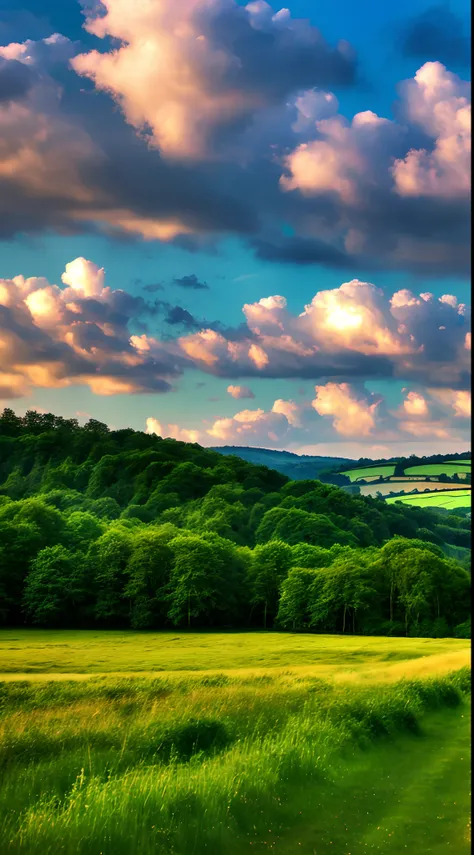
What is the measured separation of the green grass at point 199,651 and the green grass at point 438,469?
65.9 m

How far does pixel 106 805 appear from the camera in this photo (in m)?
15.0

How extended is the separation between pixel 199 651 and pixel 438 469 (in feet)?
286

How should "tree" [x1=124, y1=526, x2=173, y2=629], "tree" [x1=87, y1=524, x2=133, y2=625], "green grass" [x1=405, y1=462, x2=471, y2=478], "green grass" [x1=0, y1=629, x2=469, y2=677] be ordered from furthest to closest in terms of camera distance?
"green grass" [x1=405, y1=462, x2=471, y2=478] < "tree" [x1=124, y1=526, x2=173, y2=629] < "tree" [x1=87, y1=524, x2=133, y2=625] < "green grass" [x1=0, y1=629, x2=469, y2=677]

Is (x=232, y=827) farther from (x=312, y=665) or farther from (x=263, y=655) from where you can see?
(x=263, y=655)

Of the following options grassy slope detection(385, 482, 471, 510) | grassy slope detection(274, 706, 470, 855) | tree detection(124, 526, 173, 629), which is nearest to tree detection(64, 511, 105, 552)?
tree detection(124, 526, 173, 629)

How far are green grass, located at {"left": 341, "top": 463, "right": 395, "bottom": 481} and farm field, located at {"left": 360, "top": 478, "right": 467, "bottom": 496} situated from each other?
354 centimetres

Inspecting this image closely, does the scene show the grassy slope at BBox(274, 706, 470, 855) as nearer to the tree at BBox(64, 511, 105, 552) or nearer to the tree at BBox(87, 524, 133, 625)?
the tree at BBox(87, 524, 133, 625)

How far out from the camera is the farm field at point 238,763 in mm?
14562

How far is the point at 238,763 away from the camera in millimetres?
17516

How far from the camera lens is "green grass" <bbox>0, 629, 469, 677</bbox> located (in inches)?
1642

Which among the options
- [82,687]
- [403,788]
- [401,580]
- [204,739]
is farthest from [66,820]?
[401,580]

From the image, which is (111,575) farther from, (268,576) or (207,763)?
(207,763)

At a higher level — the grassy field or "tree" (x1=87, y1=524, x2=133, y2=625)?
the grassy field

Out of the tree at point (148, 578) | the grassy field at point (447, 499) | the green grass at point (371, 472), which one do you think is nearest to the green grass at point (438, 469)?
the grassy field at point (447, 499)
